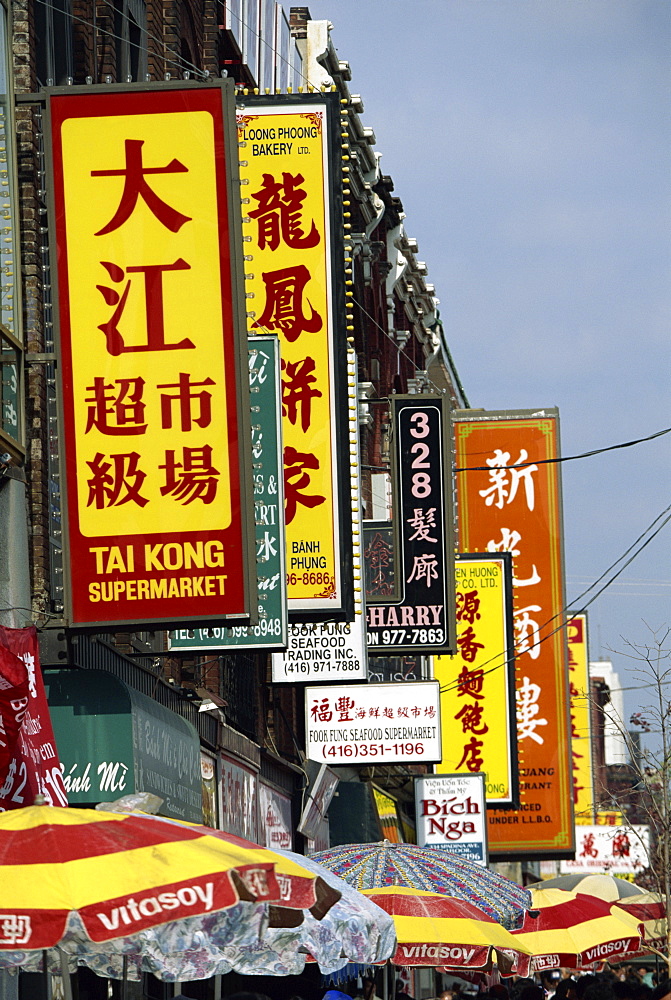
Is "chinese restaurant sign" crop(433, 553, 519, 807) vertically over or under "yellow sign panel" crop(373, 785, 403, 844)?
over

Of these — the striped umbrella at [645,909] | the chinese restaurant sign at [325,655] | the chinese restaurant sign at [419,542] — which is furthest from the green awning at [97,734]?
the striped umbrella at [645,909]

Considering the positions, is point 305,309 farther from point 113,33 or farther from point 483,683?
point 483,683

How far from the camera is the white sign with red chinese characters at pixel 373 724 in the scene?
2298 centimetres

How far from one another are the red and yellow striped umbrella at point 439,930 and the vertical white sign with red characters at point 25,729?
10.8 feet

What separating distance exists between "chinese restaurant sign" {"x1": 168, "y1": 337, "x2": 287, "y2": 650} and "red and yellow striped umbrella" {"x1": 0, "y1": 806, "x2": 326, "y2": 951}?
672cm

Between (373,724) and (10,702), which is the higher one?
(10,702)

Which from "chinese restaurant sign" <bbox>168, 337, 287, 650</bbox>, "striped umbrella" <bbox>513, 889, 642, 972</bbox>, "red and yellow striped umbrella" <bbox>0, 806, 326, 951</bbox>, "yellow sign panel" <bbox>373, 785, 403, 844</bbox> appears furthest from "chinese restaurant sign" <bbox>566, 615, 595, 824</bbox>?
"red and yellow striped umbrella" <bbox>0, 806, 326, 951</bbox>

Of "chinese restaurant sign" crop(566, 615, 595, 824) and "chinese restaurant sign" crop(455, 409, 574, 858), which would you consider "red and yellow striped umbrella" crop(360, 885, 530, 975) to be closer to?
"chinese restaurant sign" crop(455, 409, 574, 858)

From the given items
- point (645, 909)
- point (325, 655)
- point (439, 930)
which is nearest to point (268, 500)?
point (439, 930)

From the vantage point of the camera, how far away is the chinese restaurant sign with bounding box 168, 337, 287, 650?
1421 centimetres

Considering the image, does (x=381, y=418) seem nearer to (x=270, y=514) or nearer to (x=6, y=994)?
(x=270, y=514)

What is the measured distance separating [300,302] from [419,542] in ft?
19.9

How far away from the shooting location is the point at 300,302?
16.0 meters

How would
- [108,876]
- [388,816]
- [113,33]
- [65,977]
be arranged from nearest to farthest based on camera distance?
[108,876] → [65,977] → [113,33] → [388,816]
